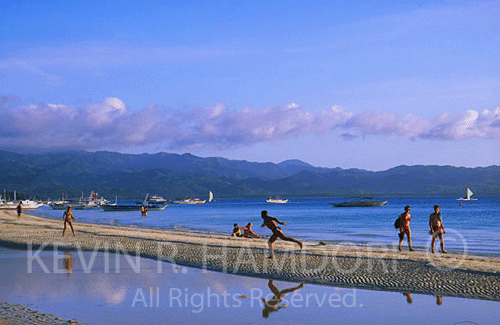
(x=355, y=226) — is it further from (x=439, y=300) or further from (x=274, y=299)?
(x=274, y=299)

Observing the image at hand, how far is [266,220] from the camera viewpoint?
1875 cm

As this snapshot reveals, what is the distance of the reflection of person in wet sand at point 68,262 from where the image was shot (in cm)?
1635

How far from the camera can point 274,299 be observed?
1209 centimetres

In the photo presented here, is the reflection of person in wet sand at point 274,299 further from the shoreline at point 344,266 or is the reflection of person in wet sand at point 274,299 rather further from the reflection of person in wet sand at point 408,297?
the reflection of person in wet sand at point 408,297

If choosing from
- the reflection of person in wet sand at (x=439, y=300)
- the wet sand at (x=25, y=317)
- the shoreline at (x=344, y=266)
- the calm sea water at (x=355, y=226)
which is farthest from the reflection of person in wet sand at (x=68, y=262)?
the calm sea water at (x=355, y=226)

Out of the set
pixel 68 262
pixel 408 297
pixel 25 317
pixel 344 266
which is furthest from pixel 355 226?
pixel 25 317

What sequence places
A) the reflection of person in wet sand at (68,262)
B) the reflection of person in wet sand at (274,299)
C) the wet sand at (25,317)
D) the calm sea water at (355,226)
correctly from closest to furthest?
the wet sand at (25,317) → the reflection of person in wet sand at (274,299) → the reflection of person in wet sand at (68,262) → the calm sea water at (355,226)

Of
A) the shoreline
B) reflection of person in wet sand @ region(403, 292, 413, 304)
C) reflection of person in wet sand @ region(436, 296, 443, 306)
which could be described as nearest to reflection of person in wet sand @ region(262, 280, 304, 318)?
the shoreline

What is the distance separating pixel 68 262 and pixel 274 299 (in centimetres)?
869

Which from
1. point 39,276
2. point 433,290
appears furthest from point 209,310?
point 39,276

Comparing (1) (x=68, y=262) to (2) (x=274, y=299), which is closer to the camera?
(2) (x=274, y=299)

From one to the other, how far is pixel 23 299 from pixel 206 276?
5015mm

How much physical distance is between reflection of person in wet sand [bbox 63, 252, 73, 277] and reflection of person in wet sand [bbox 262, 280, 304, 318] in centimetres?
575

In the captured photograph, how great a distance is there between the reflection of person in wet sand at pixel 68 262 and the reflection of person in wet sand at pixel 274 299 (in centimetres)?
575
